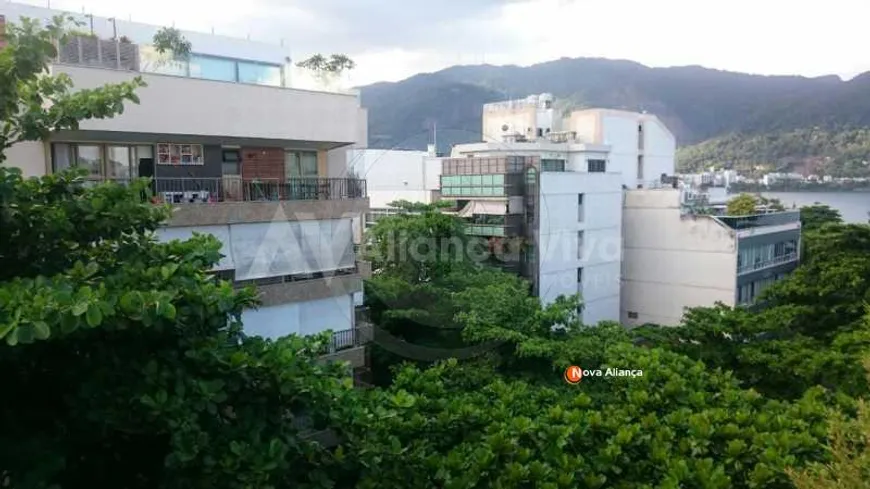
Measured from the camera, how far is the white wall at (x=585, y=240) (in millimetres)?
23125

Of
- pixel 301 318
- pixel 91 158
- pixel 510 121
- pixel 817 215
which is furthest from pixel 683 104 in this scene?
pixel 91 158

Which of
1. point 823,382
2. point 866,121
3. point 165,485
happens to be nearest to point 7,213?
point 165,485

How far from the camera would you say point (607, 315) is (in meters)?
26.6

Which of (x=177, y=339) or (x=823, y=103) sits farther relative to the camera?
(x=823, y=103)

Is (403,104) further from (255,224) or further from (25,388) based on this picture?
(25,388)

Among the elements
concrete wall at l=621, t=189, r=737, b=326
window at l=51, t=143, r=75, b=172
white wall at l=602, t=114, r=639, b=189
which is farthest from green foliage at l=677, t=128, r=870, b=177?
window at l=51, t=143, r=75, b=172

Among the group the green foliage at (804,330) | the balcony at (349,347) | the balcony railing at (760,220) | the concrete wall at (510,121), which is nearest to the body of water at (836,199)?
the balcony railing at (760,220)

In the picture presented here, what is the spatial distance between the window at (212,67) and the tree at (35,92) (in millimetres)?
5661

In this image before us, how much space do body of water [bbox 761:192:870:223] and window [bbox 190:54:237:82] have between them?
128 feet

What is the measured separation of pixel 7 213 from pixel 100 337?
3.57 ft

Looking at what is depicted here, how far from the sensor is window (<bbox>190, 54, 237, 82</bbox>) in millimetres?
10375

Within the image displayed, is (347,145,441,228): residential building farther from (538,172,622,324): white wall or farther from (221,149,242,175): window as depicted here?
(221,149,242,175): window

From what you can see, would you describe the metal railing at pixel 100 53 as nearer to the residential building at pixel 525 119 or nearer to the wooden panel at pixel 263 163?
the wooden panel at pixel 263 163

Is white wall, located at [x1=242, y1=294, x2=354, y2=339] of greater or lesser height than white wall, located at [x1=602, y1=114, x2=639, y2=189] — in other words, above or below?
below
